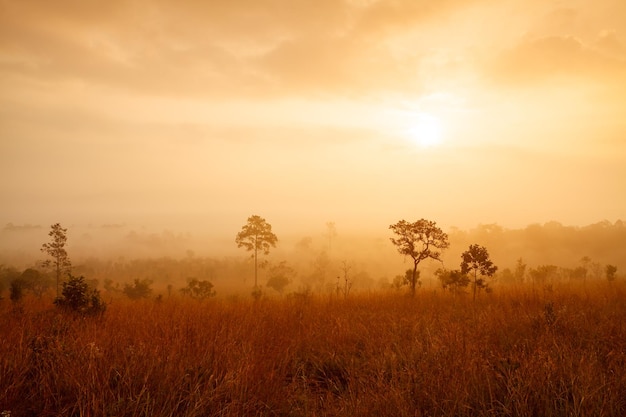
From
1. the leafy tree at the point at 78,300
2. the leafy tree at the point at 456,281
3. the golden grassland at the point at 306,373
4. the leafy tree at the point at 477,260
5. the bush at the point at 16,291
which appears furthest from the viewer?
the leafy tree at the point at 456,281

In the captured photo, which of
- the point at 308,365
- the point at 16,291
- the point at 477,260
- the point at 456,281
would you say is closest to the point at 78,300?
the point at 16,291

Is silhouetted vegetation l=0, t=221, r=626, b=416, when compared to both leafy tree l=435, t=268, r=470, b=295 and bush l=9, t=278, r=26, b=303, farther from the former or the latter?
leafy tree l=435, t=268, r=470, b=295

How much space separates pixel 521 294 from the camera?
1224 centimetres

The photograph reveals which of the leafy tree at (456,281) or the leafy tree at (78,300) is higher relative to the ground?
the leafy tree at (78,300)

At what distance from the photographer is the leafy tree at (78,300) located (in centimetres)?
854

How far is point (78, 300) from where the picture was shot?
28.4ft

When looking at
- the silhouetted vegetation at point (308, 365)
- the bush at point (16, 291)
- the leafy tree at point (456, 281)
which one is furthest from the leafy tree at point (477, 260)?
the bush at point (16, 291)

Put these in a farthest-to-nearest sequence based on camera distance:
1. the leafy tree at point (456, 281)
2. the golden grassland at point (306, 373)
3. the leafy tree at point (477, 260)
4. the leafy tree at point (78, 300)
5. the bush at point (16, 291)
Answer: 1. the leafy tree at point (456, 281)
2. the leafy tree at point (477, 260)
3. the bush at point (16, 291)
4. the leafy tree at point (78, 300)
5. the golden grassland at point (306, 373)

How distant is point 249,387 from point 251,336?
6.73ft

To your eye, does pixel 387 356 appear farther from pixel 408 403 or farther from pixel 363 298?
pixel 363 298

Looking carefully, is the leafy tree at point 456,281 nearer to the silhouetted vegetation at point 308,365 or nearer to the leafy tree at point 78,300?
the silhouetted vegetation at point 308,365

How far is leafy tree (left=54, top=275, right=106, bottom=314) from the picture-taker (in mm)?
8539

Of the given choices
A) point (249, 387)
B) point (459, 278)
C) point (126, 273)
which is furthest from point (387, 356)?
point (126, 273)

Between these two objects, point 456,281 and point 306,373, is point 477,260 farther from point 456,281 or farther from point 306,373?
point 306,373
